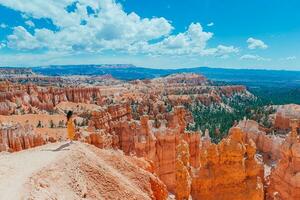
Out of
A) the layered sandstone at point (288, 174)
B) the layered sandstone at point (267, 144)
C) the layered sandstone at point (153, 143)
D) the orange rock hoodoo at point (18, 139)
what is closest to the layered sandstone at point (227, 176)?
the layered sandstone at point (288, 174)

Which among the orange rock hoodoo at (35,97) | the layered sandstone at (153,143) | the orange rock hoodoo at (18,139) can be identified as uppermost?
the layered sandstone at (153,143)

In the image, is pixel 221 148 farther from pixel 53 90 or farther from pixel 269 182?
pixel 53 90

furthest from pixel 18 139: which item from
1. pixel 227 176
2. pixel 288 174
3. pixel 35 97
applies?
pixel 35 97

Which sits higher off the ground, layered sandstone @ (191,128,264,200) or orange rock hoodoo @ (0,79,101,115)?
layered sandstone @ (191,128,264,200)

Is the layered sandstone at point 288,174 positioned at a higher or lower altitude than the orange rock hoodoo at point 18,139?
higher

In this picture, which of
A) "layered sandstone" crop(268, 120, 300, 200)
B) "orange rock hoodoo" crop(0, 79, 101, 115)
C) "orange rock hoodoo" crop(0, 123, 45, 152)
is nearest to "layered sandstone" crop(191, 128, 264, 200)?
"layered sandstone" crop(268, 120, 300, 200)

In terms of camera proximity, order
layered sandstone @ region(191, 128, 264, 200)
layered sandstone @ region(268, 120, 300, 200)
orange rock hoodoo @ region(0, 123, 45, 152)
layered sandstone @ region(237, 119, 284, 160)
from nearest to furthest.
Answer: layered sandstone @ region(191, 128, 264, 200) < layered sandstone @ region(268, 120, 300, 200) < layered sandstone @ region(237, 119, 284, 160) < orange rock hoodoo @ region(0, 123, 45, 152)

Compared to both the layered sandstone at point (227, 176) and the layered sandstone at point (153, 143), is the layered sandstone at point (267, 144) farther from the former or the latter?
the layered sandstone at point (227, 176)

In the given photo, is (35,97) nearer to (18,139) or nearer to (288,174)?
(18,139)

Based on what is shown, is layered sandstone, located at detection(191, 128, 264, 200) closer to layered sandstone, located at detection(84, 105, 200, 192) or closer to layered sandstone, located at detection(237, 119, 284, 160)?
layered sandstone, located at detection(84, 105, 200, 192)
